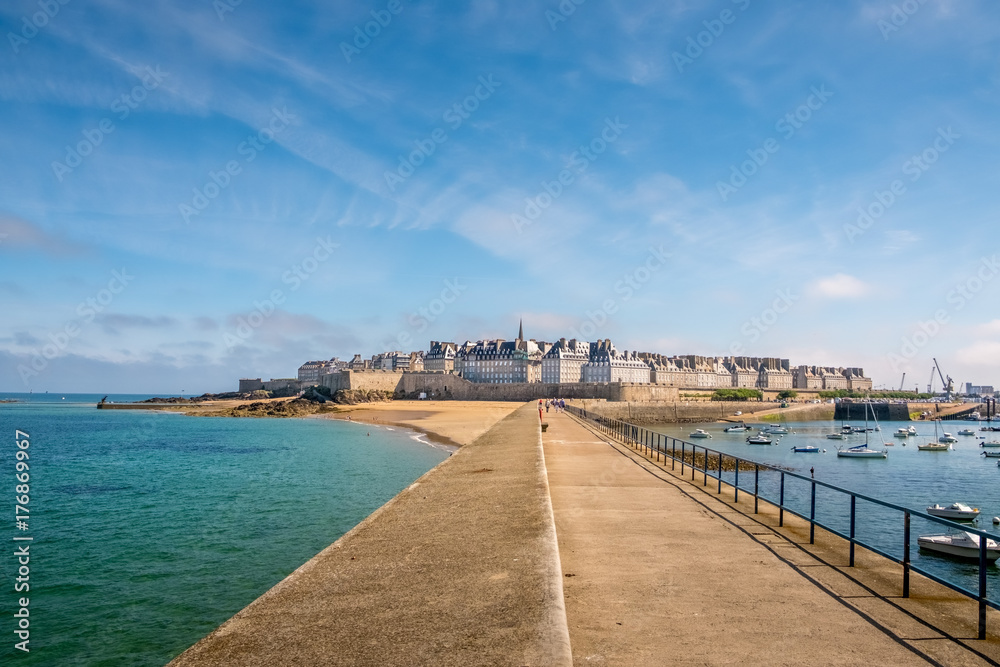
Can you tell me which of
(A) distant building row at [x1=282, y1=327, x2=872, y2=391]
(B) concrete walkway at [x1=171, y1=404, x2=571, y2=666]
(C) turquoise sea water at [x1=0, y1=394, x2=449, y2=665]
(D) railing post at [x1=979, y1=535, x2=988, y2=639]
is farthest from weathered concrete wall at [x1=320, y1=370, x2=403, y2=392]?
(D) railing post at [x1=979, y1=535, x2=988, y2=639]

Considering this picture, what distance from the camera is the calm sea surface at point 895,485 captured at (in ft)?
48.0

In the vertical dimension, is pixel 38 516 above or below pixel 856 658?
below

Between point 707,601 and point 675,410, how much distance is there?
269 ft

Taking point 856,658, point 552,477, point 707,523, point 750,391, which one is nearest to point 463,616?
point 856,658

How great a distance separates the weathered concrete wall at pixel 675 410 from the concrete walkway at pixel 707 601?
225 ft

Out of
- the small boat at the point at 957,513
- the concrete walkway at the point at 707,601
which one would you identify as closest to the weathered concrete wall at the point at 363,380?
the small boat at the point at 957,513

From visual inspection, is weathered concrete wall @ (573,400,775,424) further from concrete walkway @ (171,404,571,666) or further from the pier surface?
concrete walkway @ (171,404,571,666)

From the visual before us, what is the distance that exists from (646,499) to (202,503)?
13195 mm

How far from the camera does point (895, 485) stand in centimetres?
2711

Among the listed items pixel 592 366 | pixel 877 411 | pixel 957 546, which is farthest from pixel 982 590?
→ pixel 592 366

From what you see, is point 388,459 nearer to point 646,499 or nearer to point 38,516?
point 38,516

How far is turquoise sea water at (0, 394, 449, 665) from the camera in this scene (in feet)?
29.8

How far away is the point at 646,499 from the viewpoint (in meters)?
10.8

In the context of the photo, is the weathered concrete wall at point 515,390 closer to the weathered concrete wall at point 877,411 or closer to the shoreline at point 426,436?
the weathered concrete wall at point 877,411
